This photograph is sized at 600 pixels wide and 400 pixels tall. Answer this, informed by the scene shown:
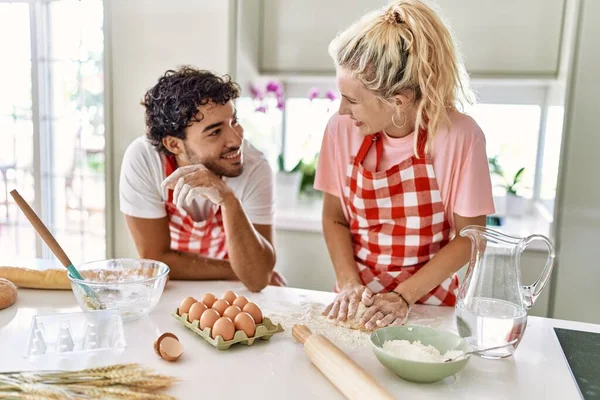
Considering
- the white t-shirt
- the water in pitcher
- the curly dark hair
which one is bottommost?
the water in pitcher

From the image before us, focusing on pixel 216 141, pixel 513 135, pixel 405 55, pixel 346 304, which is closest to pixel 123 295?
pixel 346 304

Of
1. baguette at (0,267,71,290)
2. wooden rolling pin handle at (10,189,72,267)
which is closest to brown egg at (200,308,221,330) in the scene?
wooden rolling pin handle at (10,189,72,267)

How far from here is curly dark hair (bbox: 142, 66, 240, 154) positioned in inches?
61.7

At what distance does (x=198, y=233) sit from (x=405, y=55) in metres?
0.85

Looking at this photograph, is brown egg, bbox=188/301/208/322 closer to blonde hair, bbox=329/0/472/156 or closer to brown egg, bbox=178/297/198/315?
brown egg, bbox=178/297/198/315

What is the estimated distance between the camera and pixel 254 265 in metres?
1.44

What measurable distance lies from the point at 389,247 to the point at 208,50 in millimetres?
1397

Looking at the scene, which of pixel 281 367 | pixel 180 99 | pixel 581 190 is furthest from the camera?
pixel 581 190

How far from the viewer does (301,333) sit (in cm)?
104

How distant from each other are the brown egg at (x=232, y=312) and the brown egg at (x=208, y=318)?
0.02 m

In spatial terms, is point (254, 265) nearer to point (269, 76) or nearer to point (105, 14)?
point (269, 76)

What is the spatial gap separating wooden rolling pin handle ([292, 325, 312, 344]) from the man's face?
2.19 ft

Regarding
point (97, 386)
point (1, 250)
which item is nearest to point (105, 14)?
point (1, 250)

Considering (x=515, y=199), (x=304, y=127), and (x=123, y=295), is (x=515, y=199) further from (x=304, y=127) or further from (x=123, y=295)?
(x=123, y=295)
